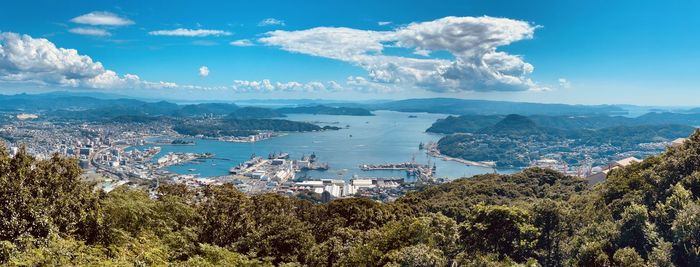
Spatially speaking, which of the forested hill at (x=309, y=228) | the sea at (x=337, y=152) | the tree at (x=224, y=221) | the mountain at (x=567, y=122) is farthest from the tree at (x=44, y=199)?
the mountain at (x=567, y=122)

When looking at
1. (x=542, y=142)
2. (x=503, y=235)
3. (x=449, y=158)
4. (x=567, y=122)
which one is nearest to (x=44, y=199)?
(x=503, y=235)

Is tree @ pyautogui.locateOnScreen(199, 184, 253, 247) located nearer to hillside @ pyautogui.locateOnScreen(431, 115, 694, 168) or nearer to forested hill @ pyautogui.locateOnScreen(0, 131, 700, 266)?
forested hill @ pyautogui.locateOnScreen(0, 131, 700, 266)

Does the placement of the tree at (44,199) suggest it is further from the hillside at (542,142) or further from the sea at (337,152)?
the hillside at (542,142)

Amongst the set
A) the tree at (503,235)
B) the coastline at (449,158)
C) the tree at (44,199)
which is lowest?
the coastline at (449,158)

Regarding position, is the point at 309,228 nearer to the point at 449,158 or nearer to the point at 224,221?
the point at 224,221

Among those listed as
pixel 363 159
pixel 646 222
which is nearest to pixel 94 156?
pixel 363 159

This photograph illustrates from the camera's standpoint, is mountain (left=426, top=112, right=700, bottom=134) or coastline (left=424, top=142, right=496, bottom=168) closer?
coastline (left=424, top=142, right=496, bottom=168)

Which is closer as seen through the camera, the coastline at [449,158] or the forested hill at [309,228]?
the forested hill at [309,228]

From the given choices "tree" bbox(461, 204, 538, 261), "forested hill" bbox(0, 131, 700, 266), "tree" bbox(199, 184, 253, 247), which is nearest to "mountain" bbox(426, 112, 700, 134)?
"forested hill" bbox(0, 131, 700, 266)
